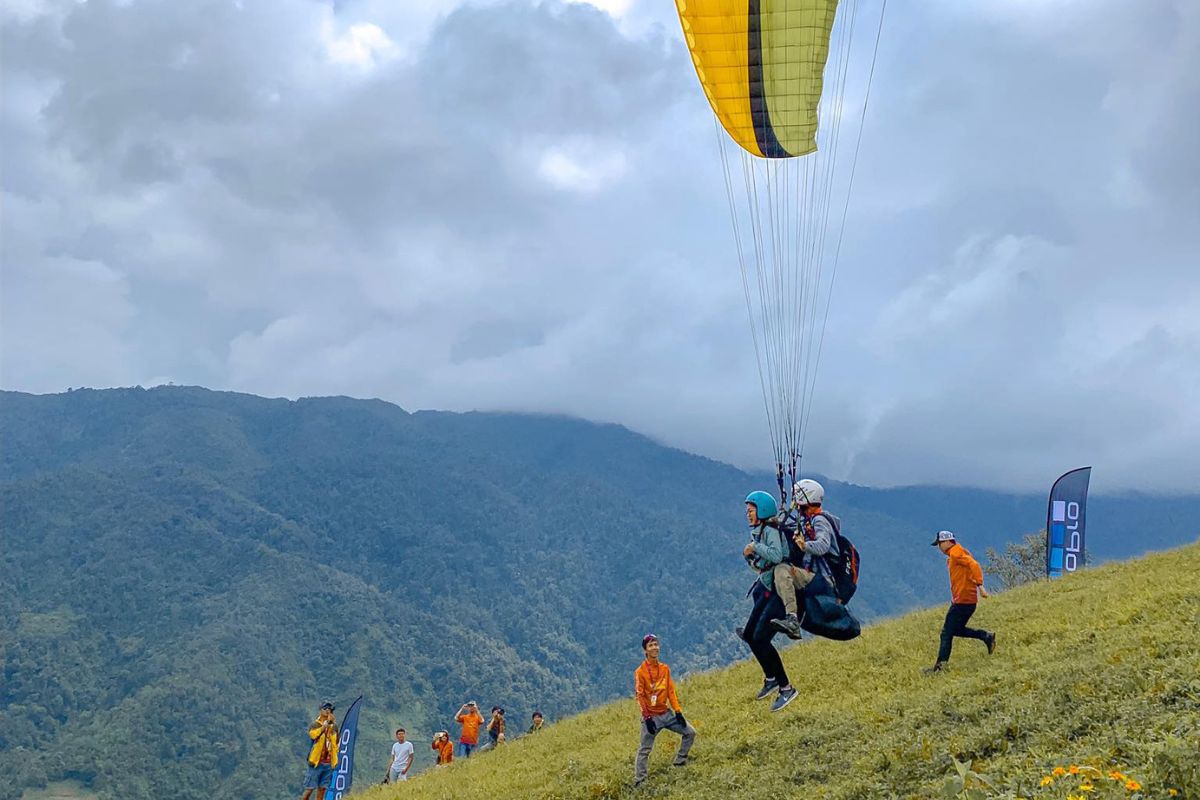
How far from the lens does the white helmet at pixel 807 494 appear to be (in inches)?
417

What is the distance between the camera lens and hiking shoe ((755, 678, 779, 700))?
40.8 ft

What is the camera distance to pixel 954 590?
12312 millimetres

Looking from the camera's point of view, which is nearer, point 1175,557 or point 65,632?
point 1175,557

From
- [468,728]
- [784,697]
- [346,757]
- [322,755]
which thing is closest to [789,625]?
[784,697]

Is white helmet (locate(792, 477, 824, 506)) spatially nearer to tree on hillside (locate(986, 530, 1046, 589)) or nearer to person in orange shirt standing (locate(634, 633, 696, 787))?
person in orange shirt standing (locate(634, 633, 696, 787))

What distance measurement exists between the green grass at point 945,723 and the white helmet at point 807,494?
2441 millimetres

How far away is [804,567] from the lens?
10352mm

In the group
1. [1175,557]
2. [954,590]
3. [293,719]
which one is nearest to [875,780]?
[954,590]

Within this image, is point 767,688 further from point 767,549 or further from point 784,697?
point 767,549

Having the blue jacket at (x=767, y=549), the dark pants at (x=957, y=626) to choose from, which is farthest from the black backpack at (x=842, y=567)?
the dark pants at (x=957, y=626)

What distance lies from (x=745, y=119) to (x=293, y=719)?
16012 centimetres

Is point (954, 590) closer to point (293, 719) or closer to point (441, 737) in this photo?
point (441, 737)

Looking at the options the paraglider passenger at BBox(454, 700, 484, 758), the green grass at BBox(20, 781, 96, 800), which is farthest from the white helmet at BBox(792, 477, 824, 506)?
the green grass at BBox(20, 781, 96, 800)

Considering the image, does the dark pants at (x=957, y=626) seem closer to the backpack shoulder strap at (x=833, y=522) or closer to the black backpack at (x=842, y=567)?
the black backpack at (x=842, y=567)
